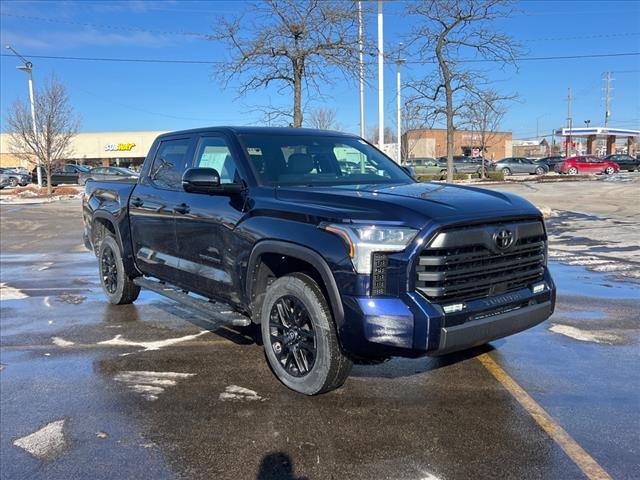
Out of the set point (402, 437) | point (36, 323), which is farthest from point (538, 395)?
point (36, 323)

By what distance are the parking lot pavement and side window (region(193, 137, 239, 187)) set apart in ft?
5.28

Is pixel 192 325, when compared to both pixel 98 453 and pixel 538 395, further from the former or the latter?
pixel 538 395

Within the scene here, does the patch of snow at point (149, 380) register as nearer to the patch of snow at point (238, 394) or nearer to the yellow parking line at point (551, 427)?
the patch of snow at point (238, 394)

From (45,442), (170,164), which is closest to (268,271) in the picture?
(45,442)

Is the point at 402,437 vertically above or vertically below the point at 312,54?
below

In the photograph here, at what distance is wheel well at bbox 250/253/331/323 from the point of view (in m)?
4.04

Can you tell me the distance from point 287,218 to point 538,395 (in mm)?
2190

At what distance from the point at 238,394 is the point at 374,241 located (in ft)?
5.43

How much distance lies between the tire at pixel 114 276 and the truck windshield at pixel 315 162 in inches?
106

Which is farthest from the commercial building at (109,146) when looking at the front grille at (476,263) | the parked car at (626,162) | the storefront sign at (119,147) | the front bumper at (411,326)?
the front bumper at (411,326)

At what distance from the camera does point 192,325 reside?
19.8 ft

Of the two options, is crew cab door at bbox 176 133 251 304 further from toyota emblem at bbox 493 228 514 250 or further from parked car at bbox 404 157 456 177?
parked car at bbox 404 157 456 177

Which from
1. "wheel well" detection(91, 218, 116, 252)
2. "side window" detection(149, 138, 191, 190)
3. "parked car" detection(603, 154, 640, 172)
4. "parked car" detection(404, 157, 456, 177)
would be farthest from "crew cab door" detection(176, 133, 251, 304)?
"parked car" detection(603, 154, 640, 172)

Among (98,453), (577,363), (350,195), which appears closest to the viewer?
(98,453)
